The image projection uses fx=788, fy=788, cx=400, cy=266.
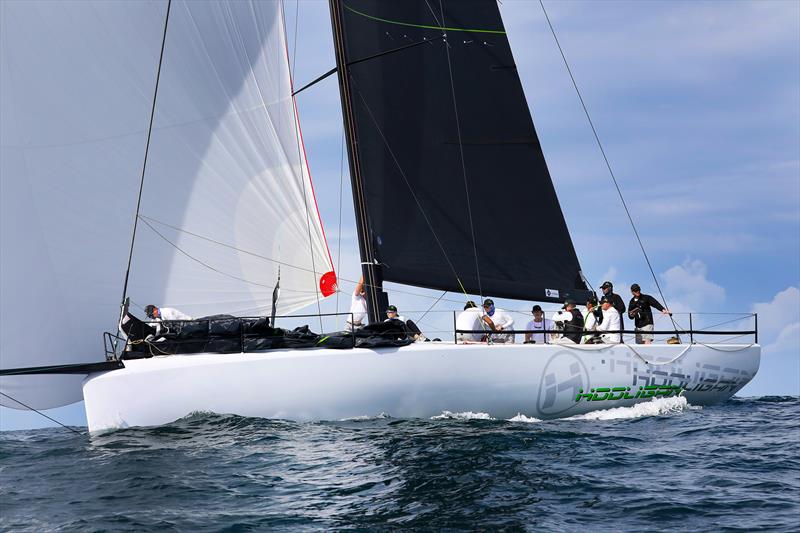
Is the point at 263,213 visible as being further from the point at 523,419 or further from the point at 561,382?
the point at 561,382

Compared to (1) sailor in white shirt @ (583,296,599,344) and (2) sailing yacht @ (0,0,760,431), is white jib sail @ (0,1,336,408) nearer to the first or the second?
(2) sailing yacht @ (0,0,760,431)

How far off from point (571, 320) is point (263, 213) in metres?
5.75

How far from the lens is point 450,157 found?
14.6 m

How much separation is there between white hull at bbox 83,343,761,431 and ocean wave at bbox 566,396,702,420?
9.4 inches

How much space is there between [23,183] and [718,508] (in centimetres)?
963

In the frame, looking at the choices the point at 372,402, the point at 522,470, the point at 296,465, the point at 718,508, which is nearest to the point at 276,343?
the point at 372,402

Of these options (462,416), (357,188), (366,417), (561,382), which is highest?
(357,188)

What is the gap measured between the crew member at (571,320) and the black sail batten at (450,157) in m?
0.50

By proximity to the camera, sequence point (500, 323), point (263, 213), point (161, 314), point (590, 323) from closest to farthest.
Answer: point (161, 314) < point (500, 323) < point (263, 213) < point (590, 323)

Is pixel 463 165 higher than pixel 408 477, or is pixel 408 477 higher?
pixel 463 165

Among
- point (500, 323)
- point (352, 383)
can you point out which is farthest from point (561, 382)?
point (352, 383)

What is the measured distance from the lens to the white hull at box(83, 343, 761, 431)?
10406 mm

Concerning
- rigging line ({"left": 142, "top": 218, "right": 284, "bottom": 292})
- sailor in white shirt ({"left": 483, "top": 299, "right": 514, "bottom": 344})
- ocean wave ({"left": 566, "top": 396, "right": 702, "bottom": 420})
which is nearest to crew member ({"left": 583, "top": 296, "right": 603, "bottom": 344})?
ocean wave ({"left": 566, "top": 396, "right": 702, "bottom": 420})

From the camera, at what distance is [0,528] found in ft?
23.3
